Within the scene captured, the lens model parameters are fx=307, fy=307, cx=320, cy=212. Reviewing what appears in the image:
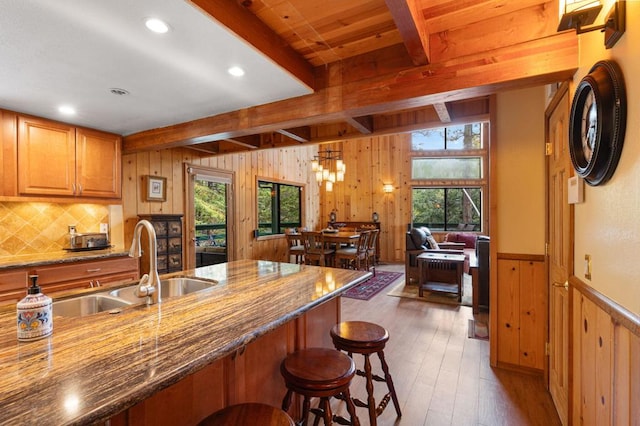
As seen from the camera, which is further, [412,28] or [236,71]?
[236,71]

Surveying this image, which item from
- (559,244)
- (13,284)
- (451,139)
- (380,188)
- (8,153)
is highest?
(451,139)

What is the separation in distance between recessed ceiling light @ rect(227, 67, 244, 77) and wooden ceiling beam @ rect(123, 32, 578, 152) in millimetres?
506

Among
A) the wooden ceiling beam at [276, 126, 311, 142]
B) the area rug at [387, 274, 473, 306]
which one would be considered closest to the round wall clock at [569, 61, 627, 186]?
the wooden ceiling beam at [276, 126, 311, 142]

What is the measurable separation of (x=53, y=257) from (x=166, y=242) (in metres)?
1.19

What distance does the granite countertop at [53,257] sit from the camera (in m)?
2.49

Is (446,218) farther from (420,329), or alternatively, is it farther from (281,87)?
(281,87)

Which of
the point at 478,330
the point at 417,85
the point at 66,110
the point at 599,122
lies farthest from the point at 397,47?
the point at 478,330

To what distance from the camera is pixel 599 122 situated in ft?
4.11

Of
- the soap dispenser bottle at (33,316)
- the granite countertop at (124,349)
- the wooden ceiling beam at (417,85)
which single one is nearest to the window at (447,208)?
the wooden ceiling beam at (417,85)

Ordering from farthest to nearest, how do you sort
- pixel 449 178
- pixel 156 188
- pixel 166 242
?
pixel 449 178 → pixel 156 188 → pixel 166 242

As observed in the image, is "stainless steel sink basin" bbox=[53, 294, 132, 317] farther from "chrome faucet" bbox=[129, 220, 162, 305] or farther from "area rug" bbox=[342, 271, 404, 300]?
"area rug" bbox=[342, 271, 404, 300]

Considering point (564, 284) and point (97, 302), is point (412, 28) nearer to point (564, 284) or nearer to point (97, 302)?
point (564, 284)

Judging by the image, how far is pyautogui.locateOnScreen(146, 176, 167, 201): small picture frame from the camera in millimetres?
4023

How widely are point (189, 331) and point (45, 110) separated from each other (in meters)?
2.87
